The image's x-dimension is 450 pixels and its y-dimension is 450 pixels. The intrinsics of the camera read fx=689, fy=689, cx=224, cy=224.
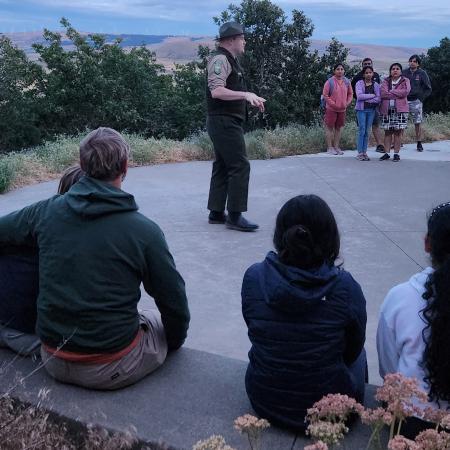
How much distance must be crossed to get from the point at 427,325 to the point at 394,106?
8.71m

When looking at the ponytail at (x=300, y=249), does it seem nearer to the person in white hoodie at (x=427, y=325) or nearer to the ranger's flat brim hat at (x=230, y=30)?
the person in white hoodie at (x=427, y=325)

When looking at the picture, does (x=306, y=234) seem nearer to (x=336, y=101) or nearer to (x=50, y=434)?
(x=50, y=434)

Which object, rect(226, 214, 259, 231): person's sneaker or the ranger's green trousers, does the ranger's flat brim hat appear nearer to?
the ranger's green trousers

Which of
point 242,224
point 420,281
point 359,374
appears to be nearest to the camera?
point 420,281

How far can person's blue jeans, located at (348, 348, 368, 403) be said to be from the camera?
8.87 feet

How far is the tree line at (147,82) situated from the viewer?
1551cm

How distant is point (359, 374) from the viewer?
2.79 metres

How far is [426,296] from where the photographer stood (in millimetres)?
2504

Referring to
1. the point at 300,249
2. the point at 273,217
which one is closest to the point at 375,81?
the point at 273,217

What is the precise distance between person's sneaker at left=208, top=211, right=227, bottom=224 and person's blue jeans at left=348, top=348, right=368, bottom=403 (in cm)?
407

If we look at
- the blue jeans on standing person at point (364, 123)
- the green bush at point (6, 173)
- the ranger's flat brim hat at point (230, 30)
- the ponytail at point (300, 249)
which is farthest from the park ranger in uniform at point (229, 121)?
the blue jeans on standing person at point (364, 123)

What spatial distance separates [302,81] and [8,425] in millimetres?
14060

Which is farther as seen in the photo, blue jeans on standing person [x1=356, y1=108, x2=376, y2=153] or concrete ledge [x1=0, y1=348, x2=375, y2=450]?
blue jeans on standing person [x1=356, y1=108, x2=376, y2=153]

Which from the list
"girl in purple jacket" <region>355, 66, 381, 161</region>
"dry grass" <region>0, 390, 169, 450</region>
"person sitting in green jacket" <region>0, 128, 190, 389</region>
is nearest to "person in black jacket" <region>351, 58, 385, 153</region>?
"girl in purple jacket" <region>355, 66, 381, 161</region>
